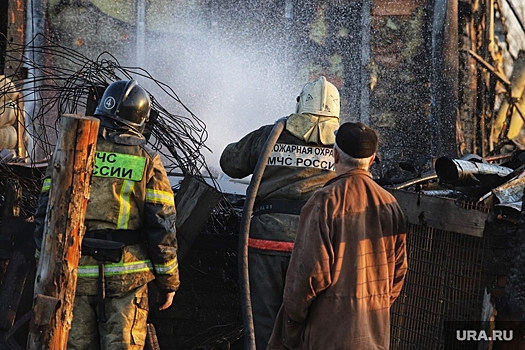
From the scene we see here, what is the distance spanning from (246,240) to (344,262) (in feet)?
5.46

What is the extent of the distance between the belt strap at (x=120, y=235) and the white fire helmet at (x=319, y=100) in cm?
162

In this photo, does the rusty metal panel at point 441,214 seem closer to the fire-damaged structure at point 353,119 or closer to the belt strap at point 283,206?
the fire-damaged structure at point 353,119

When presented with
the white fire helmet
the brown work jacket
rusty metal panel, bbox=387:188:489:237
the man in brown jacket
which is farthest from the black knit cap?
the white fire helmet

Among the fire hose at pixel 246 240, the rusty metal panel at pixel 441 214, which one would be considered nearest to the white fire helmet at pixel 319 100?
the fire hose at pixel 246 240

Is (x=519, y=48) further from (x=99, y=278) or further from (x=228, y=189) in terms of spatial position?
(x=99, y=278)

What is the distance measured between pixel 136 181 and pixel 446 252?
2020 mm

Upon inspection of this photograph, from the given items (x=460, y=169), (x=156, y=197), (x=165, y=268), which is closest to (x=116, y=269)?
(x=165, y=268)

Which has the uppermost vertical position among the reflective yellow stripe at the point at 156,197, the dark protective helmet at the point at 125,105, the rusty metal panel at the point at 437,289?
the dark protective helmet at the point at 125,105

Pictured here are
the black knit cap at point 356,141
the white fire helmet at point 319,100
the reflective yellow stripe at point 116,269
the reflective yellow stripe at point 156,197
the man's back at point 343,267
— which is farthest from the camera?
the white fire helmet at point 319,100

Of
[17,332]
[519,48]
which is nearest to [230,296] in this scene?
[17,332]

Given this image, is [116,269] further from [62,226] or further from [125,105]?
[125,105]

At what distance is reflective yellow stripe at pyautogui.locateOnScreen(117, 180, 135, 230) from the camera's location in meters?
4.73

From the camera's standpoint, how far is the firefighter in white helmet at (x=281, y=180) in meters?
5.38

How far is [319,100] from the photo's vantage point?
5.68 meters
